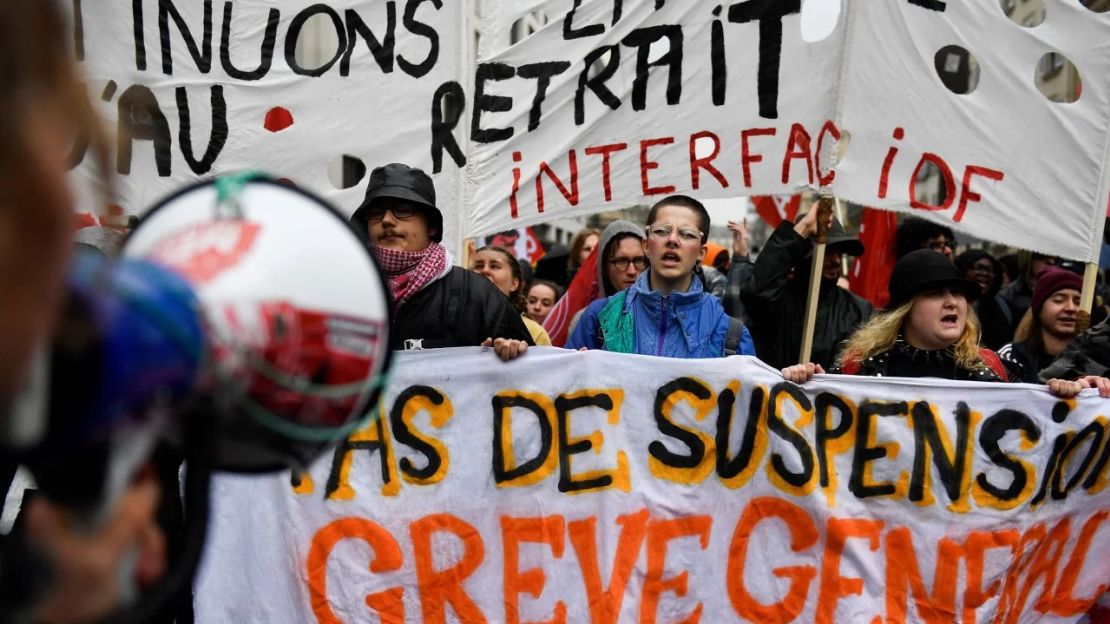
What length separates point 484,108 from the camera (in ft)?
14.5

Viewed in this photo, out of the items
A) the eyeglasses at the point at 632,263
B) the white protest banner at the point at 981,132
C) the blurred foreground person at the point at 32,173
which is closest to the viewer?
the blurred foreground person at the point at 32,173

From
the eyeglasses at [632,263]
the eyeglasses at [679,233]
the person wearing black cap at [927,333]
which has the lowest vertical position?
the person wearing black cap at [927,333]

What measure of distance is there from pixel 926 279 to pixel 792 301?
80cm

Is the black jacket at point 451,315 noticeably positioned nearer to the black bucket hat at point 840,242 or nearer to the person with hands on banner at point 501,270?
the person with hands on banner at point 501,270

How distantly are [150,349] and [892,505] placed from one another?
2.88 m

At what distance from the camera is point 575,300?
17.0ft

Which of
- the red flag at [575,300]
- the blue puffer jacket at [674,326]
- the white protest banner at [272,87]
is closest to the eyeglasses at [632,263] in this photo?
the red flag at [575,300]

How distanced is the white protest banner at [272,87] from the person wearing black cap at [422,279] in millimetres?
891

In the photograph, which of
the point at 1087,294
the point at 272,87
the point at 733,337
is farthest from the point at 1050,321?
the point at 272,87

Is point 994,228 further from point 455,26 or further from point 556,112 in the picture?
point 455,26

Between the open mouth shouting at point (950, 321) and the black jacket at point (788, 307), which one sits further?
the black jacket at point (788, 307)

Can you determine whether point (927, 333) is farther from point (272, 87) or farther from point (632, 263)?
point (272, 87)

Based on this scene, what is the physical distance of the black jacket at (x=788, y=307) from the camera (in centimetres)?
416

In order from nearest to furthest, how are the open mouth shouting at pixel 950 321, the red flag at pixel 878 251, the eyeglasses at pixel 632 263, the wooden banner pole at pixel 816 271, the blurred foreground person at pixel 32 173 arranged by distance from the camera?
the blurred foreground person at pixel 32 173, the open mouth shouting at pixel 950 321, the wooden banner pole at pixel 816 271, the eyeglasses at pixel 632 263, the red flag at pixel 878 251
